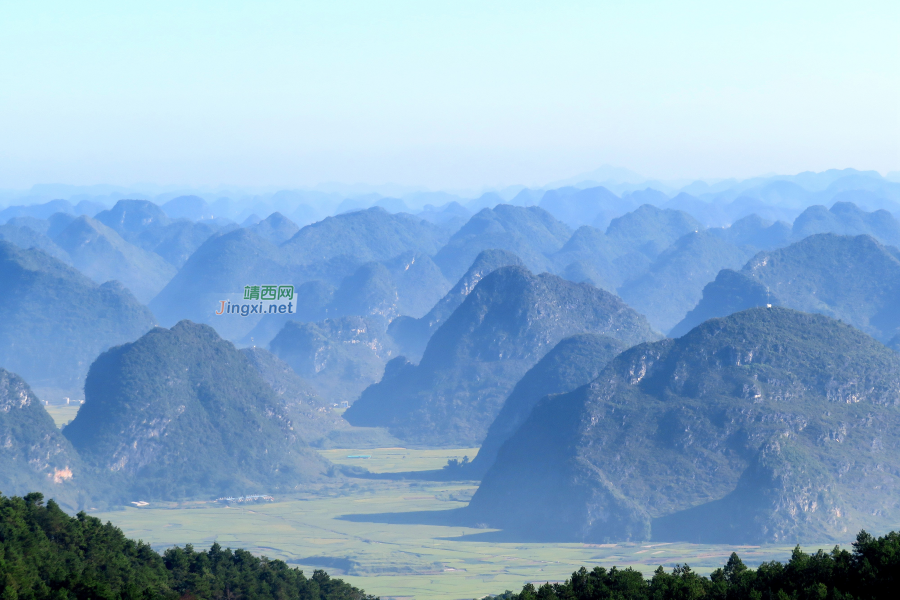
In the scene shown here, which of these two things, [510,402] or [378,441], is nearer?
[510,402]

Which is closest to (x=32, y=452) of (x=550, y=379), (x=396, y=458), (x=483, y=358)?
(x=396, y=458)

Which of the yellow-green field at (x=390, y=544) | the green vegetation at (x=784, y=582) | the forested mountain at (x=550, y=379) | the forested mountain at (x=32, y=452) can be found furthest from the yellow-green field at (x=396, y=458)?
the green vegetation at (x=784, y=582)

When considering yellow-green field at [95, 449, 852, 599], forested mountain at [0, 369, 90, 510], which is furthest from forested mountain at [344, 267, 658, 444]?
forested mountain at [0, 369, 90, 510]

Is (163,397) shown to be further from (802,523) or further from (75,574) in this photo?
(75,574)

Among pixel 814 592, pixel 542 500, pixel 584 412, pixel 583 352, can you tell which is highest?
pixel 583 352

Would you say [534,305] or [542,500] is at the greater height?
[534,305]

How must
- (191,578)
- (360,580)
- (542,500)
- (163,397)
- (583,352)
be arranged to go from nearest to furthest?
1. (191,578)
2. (360,580)
3. (542,500)
4. (163,397)
5. (583,352)

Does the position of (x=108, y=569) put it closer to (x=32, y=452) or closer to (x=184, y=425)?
(x=32, y=452)

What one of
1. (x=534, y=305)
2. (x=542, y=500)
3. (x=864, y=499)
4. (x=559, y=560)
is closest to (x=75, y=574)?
(x=559, y=560)
